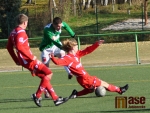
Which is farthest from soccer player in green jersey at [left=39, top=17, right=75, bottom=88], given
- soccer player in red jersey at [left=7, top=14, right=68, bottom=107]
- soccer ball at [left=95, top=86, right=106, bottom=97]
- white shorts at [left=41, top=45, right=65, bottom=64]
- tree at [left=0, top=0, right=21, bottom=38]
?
tree at [left=0, top=0, right=21, bottom=38]

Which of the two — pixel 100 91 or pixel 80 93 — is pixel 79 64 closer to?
pixel 80 93

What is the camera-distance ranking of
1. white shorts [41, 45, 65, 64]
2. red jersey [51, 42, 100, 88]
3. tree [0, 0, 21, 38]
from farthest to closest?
tree [0, 0, 21, 38]
white shorts [41, 45, 65, 64]
red jersey [51, 42, 100, 88]

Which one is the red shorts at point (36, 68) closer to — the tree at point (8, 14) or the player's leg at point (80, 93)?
the player's leg at point (80, 93)

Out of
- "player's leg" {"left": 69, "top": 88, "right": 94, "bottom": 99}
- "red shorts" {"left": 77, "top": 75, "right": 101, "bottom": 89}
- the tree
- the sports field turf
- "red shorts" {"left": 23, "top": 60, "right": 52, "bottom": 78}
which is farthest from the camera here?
the tree

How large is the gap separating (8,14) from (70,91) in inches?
→ 954

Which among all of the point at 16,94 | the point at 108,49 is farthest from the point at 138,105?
the point at 108,49

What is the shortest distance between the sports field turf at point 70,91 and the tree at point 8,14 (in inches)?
702

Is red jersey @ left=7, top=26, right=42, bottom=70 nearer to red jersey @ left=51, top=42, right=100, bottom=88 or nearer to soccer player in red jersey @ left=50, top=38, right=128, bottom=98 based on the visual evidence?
soccer player in red jersey @ left=50, top=38, right=128, bottom=98

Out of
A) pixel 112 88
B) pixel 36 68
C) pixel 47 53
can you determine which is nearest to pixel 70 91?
pixel 47 53

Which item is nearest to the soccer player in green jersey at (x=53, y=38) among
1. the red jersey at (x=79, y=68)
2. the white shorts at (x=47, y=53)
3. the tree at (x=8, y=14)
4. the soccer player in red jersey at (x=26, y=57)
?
the white shorts at (x=47, y=53)

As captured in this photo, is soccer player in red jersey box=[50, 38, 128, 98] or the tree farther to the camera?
the tree

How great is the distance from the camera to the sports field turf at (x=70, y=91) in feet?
34.1

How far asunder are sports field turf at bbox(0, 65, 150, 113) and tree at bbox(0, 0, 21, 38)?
17.8 metres

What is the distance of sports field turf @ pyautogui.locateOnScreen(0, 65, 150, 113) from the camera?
1040 cm
